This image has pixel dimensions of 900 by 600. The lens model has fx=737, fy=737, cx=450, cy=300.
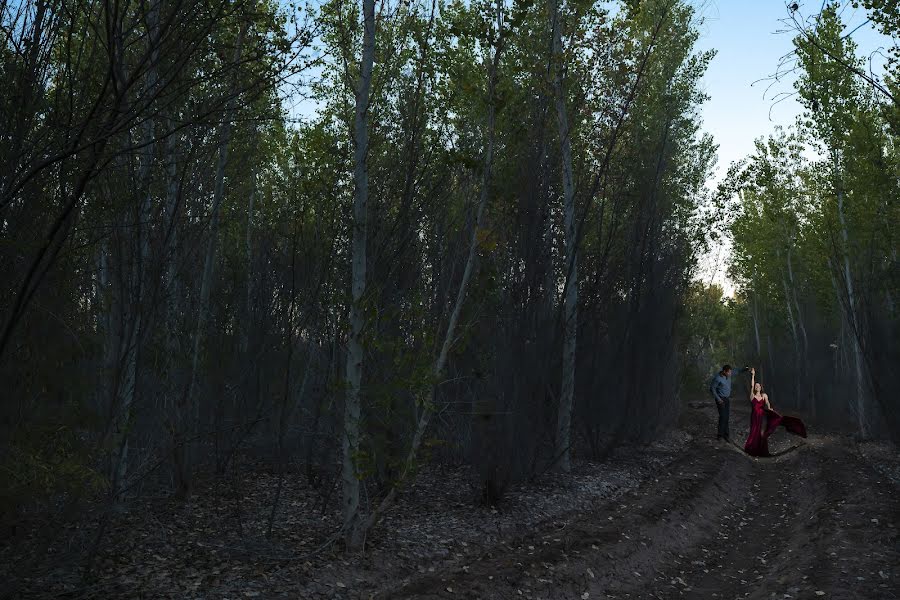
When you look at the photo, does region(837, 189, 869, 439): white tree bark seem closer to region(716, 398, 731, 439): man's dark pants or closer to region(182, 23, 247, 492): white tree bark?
region(716, 398, 731, 439): man's dark pants

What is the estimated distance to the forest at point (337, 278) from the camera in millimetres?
5480

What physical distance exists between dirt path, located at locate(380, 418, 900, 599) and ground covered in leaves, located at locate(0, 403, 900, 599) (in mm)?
25

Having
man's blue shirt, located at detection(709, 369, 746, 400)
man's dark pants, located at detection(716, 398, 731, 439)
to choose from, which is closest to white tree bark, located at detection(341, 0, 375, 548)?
man's blue shirt, located at detection(709, 369, 746, 400)

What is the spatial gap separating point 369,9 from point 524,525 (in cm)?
640

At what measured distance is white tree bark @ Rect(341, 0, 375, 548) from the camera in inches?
292

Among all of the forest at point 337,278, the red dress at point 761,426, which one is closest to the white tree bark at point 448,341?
the forest at point 337,278

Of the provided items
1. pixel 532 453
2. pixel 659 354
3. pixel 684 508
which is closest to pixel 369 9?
pixel 532 453

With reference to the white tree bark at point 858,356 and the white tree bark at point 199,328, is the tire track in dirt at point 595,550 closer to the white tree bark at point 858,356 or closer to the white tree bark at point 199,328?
the white tree bark at point 199,328

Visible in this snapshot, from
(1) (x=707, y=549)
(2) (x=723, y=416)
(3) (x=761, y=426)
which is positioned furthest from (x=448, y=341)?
(2) (x=723, y=416)

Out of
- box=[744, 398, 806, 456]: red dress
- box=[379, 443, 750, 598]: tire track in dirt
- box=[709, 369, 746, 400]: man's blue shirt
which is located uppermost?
box=[709, 369, 746, 400]: man's blue shirt

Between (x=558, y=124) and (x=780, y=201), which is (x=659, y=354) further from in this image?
(x=780, y=201)

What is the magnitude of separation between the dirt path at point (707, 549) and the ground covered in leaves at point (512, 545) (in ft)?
0.08

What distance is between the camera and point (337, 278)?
9.74 metres

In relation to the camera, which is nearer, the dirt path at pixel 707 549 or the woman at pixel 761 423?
the dirt path at pixel 707 549
